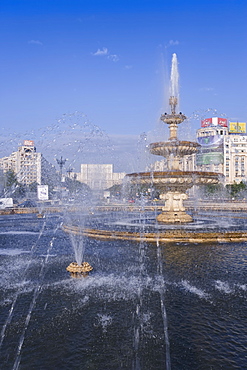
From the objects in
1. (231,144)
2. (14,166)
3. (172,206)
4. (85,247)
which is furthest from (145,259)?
(14,166)

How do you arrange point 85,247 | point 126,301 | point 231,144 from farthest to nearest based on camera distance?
1. point 231,144
2. point 85,247
3. point 126,301

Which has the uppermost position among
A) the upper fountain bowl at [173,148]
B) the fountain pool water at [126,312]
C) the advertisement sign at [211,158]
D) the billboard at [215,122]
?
the billboard at [215,122]

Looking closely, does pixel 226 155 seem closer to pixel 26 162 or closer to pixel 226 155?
pixel 226 155

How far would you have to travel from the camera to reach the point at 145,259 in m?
13.5

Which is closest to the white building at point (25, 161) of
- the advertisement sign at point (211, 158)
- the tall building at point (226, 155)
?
the advertisement sign at point (211, 158)

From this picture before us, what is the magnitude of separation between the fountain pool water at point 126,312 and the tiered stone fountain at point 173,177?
8531mm

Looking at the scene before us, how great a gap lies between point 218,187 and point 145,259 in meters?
92.9

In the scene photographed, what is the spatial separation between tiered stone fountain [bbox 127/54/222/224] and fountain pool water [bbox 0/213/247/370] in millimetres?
8531

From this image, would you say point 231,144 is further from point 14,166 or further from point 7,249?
point 7,249

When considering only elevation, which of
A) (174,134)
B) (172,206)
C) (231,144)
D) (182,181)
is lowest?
(172,206)

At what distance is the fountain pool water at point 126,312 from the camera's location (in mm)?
6188

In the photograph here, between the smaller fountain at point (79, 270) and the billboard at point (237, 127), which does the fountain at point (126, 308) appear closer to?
the smaller fountain at point (79, 270)

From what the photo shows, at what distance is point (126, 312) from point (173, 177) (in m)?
14.7

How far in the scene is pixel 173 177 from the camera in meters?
22.2
